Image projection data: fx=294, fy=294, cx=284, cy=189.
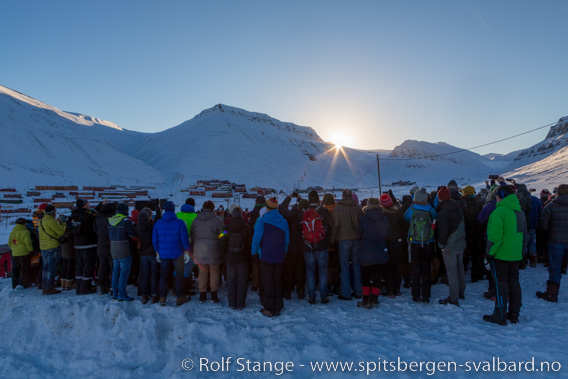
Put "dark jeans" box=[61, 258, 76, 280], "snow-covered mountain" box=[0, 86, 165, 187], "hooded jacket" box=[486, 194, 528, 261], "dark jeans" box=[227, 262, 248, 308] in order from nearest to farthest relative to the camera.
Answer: "hooded jacket" box=[486, 194, 528, 261] → "dark jeans" box=[227, 262, 248, 308] → "dark jeans" box=[61, 258, 76, 280] → "snow-covered mountain" box=[0, 86, 165, 187]

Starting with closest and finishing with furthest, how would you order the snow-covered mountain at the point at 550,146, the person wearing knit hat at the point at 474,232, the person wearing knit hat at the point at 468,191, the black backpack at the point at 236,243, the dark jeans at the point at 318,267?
the black backpack at the point at 236,243, the dark jeans at the point at 318,267, the person wearing knit hat at the point at 474,232, the person wearing knit hat at the point at 468,191, the snow-covered mountain at the point at 550,146

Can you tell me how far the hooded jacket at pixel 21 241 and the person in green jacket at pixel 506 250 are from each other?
30.7 feet

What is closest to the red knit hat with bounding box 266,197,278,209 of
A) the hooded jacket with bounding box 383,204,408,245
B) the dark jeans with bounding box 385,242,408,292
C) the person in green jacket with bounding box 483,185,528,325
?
the hooded jacket with bounding box 383,204,408,245

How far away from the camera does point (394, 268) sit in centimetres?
566

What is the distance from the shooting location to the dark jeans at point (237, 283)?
17.2 feet

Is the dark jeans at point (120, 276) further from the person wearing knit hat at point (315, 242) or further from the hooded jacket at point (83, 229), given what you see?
the person wearing knit hat at point (315, 242)

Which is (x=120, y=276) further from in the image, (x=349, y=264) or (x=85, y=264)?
(x=349, y=264)

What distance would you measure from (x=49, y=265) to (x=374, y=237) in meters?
6.89

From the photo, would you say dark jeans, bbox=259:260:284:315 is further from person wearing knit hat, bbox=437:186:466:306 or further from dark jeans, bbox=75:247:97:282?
dark jeans, bbox=75:247:97:282

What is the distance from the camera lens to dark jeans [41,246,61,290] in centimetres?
637

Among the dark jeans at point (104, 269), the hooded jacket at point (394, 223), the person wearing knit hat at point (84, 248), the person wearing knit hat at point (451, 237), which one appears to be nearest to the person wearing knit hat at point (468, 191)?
the person wearing knit hat at point (451, 237)

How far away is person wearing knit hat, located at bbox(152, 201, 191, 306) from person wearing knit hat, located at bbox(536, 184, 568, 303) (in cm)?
644

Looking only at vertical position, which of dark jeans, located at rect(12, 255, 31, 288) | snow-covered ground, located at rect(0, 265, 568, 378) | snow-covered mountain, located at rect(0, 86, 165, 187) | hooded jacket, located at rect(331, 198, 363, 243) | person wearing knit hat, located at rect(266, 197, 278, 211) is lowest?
snow-covered ground, located at rect(0, 265, 568, 378)

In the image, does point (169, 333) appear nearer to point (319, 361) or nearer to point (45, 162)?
point (319, 361)
